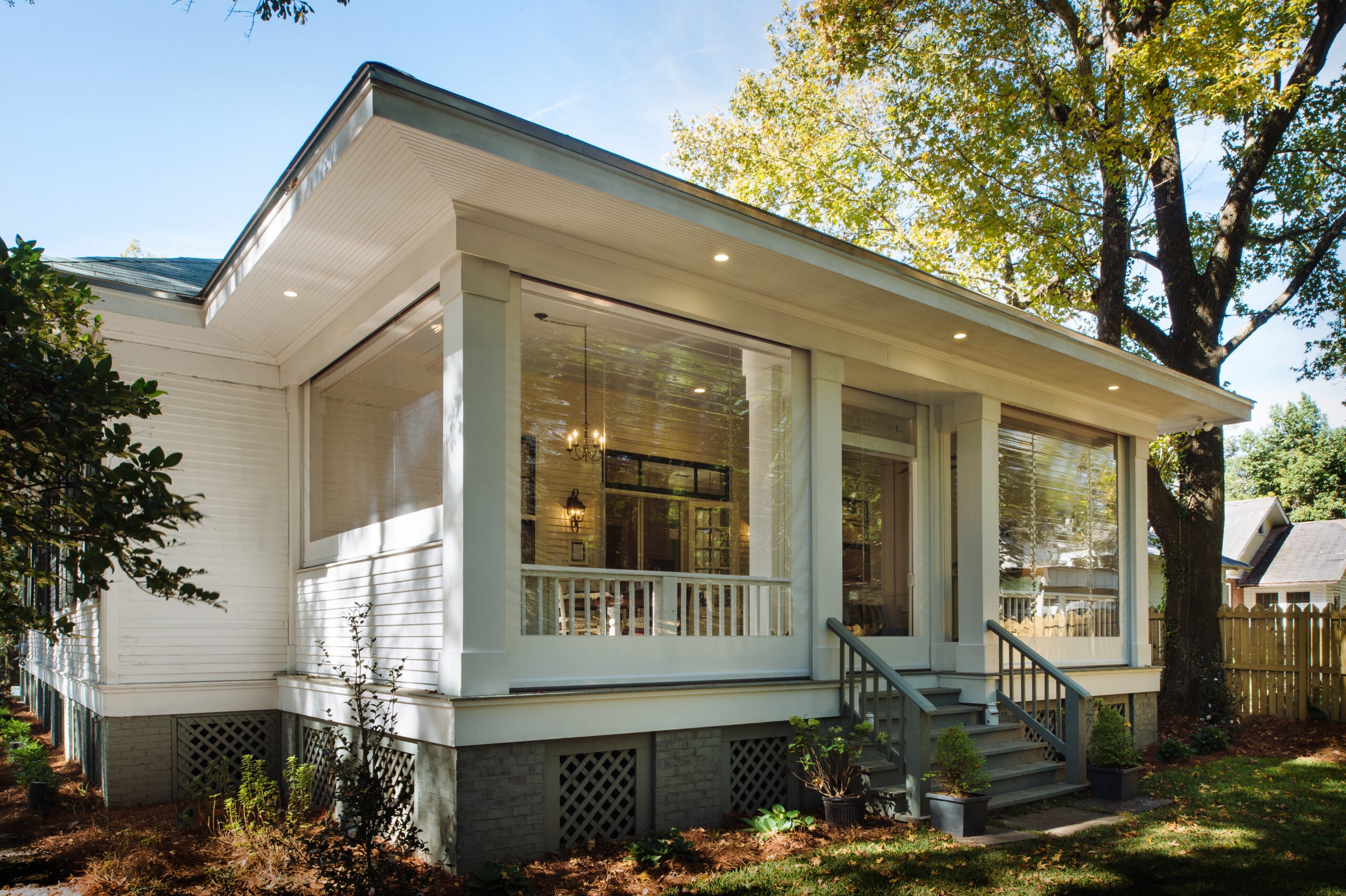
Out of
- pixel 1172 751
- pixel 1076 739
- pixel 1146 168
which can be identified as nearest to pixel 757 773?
pixel 1076 739

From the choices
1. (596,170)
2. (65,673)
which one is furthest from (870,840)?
(65,673)

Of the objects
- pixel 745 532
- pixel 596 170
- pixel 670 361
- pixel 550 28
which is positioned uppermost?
pixel 550 28

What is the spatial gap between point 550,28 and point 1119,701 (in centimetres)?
1331

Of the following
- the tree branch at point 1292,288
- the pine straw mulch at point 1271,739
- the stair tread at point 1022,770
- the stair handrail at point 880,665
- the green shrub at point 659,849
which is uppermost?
the tree branch at point 1292,288

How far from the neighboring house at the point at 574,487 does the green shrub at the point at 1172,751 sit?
2.22 feet

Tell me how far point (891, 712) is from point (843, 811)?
0.86 meters

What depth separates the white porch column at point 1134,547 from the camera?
10.2 meters

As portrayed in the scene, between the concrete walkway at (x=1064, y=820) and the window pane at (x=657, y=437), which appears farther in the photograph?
the window pane at (x=657, y=437)

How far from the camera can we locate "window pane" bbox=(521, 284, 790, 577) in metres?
7.02

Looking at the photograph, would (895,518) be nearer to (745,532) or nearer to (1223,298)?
(745,532)

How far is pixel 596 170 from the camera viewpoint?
5.22m

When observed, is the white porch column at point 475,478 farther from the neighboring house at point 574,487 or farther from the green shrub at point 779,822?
the green shrub at point 779,822

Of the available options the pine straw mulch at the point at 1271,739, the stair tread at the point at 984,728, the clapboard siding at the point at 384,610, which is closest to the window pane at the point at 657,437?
the clapboard siding at the point at 384,610

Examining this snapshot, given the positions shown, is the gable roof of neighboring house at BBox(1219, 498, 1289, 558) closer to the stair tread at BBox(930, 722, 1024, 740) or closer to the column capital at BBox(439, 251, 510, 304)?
the stair tread at BBox(930, 722, 1024, 740)
